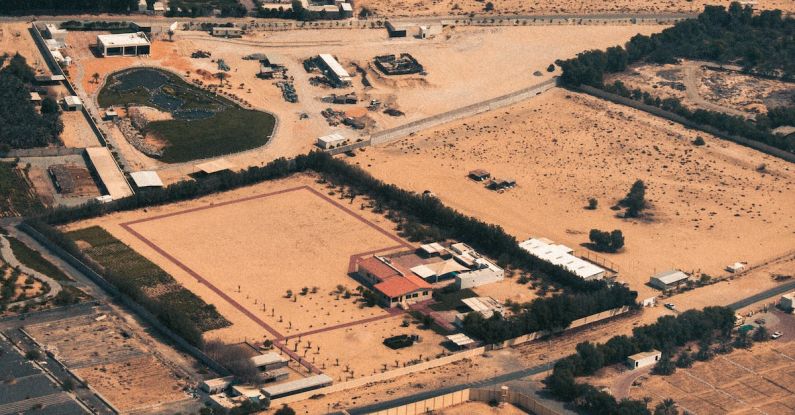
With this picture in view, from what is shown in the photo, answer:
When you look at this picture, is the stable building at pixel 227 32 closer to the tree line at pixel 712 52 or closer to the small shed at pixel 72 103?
the small shed at pixel 72 103

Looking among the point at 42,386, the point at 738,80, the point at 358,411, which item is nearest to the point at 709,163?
the point at 738,80

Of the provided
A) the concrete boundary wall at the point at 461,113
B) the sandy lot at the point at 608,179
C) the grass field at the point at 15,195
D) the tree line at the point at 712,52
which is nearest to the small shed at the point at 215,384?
the grass field at the point at 15,195

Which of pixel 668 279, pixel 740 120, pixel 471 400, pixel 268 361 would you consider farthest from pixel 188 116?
pixel 471 400

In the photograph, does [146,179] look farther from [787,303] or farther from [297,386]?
[787,303]

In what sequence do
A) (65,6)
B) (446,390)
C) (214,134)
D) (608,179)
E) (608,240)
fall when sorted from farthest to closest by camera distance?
(65,6) → (214,134) → (608,179) → (608,240) → (446,390)

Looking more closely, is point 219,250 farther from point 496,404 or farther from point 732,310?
point 732,310
